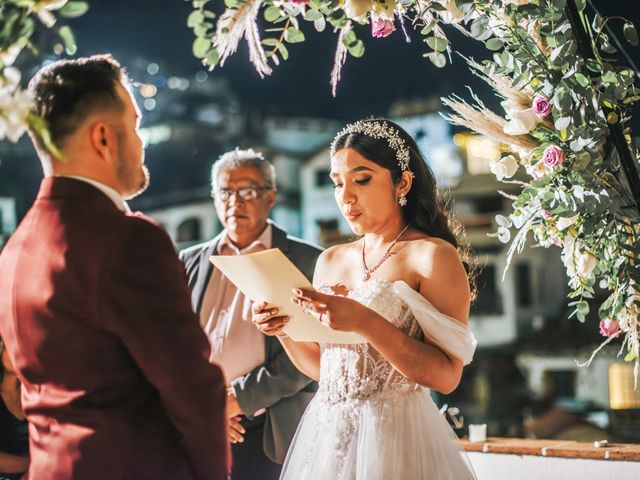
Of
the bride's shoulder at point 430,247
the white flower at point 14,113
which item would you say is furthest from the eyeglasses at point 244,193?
the white flower at point 14,113

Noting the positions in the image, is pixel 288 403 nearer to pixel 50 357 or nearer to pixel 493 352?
pixel 50 357

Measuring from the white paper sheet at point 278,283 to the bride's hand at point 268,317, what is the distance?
2cm

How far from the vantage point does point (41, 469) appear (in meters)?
1.64

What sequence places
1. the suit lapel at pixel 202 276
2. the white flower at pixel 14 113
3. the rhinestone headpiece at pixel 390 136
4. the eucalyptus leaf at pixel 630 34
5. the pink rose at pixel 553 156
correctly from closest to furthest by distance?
1. the white flower at pixel 14 113
2. the eucalyptus leaf at pixel 630 34
3. the pink rose at pixel 553 156
4. the rhinestone headpiece at pixel 390 136
5. the suit lapel at pixel 202 276

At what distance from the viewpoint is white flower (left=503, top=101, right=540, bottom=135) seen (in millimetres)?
2393

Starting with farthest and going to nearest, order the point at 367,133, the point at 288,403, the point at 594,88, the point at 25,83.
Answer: the point at 288,403 → the point at 367,133 → the point at 594,88 → the point at 25,83

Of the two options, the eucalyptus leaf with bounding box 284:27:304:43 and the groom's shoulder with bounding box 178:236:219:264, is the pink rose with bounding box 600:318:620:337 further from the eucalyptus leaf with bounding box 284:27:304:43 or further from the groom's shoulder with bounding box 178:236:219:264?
the groom's shoulder with bounding box 178:236:219:264

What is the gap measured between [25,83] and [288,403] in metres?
1.97

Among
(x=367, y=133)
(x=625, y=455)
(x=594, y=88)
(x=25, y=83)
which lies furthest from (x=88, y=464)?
(x=625, y=455)

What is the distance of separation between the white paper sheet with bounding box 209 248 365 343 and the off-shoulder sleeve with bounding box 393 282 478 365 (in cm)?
18

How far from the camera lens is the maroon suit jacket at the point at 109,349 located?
5.19 ft

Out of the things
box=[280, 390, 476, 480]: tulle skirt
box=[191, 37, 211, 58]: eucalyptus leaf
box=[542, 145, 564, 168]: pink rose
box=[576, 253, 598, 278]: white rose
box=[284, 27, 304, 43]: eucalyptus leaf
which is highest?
box=[284, 27, 304, 43]: eucalyptus leaf

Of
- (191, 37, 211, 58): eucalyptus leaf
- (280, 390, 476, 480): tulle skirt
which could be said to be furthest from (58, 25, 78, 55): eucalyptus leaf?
(280, 390, 476, 480): tulle skirt

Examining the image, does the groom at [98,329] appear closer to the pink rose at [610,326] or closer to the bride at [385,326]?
the bride at [385,326]
